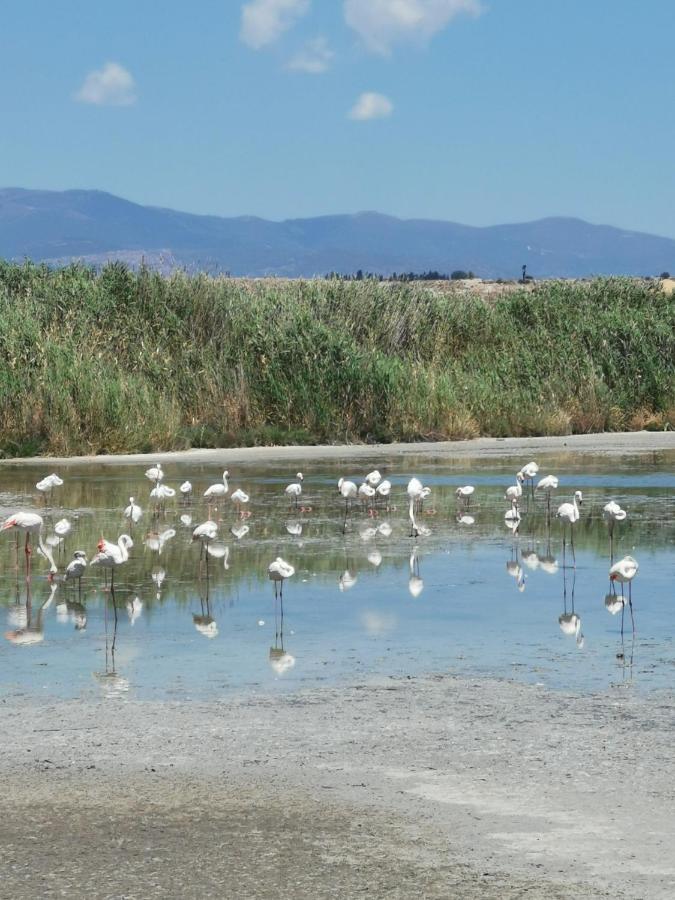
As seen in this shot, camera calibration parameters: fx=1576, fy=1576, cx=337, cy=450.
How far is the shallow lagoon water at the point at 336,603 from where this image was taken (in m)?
10.1

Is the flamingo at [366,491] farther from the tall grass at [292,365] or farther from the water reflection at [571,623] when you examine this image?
the tall grass at [292,365]

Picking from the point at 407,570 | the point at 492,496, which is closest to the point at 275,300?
the point at 492,496

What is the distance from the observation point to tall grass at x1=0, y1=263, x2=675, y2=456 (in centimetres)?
2955

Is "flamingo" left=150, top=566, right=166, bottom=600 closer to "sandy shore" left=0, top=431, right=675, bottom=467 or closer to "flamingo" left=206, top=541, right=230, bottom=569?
"flamingo" left=206, top=541, right=230, bottom=569

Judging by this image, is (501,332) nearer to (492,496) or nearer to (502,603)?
(492,496)

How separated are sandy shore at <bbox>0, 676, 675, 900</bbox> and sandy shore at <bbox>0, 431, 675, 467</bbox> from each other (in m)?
18.6

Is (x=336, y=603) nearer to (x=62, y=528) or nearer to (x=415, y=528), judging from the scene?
(x=62, y=528)

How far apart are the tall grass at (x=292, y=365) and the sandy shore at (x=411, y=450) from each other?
0.77m

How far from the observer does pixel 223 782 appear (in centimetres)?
745

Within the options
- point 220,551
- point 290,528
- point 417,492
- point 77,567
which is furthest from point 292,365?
point 77,567

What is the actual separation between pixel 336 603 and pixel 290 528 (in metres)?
5.01

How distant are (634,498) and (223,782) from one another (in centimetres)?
1370

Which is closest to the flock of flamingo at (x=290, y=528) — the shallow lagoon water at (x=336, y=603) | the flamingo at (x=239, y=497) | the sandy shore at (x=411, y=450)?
the flamingo at (x=239, y=497)

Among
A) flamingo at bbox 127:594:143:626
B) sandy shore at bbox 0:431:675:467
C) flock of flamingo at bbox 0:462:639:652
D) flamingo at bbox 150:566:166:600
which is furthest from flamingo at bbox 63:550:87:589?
sandy shore at bbox 0:431:675:467
